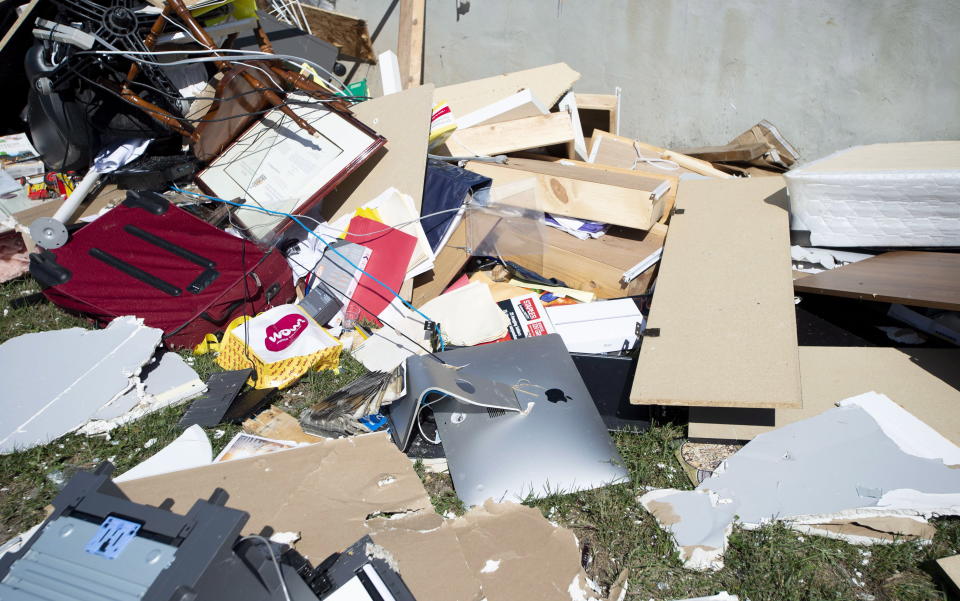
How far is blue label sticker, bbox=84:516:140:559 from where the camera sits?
4.00 ft

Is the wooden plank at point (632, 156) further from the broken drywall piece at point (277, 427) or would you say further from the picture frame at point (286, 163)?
the broken drywall piece at point (277, 427)

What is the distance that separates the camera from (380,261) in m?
3.16

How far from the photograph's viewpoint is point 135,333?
8.99ft

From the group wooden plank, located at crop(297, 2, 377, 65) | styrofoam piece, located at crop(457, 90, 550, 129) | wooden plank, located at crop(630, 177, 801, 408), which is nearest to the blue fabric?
styrofoam piece, located at crop(457, 90, 550, 129)

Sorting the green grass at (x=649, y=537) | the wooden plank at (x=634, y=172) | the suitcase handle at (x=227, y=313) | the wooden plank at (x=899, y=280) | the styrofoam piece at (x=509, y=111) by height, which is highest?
the styrofoam piece at (x=509, y=111)

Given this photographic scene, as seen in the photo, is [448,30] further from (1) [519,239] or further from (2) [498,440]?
(2) [498,440]

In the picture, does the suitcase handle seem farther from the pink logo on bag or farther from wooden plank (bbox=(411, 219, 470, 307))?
wooden plank (bbox=(411, 219, 470, 307))

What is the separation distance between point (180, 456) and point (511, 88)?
129 inches

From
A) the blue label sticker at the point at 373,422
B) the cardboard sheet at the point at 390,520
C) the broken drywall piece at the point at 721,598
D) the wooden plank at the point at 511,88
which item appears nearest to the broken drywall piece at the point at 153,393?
the cardboard sheet at the point at 390,520

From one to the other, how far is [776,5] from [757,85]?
523 mm

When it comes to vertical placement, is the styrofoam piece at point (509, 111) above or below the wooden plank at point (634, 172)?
above

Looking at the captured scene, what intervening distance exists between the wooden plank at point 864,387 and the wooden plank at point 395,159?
74.2 inches

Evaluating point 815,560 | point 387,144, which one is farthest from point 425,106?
point 815,560

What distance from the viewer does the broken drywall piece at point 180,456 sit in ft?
7.17
